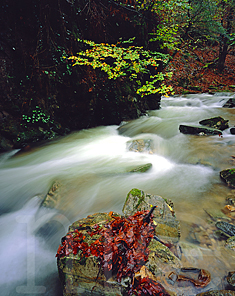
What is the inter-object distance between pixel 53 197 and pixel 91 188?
801 mm

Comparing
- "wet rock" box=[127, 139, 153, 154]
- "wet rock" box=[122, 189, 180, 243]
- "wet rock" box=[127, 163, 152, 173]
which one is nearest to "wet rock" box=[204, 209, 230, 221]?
"wet rock" box=[122, 189, 180, 243]

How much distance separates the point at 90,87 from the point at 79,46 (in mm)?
1458

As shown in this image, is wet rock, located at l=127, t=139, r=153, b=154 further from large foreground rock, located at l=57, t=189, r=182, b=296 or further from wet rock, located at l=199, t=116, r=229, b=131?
large foreground rock, located at l=57, t=189, r=182, b=296

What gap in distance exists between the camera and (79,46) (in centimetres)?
634

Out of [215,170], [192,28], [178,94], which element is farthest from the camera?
[178,94]

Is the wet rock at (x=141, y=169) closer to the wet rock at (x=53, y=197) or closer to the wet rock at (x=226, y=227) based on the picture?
the wet rock at (x=53, y=197)

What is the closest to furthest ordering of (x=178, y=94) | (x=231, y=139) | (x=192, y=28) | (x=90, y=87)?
(x=231, y=139), (x=90, y=87), (x=192, y=28), (x=178, y=94)

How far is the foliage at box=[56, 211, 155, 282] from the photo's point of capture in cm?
180

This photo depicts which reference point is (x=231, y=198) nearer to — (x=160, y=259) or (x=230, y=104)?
(x=160, y=259)

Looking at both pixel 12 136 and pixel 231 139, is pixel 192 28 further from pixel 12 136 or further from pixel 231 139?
pixel 12 136

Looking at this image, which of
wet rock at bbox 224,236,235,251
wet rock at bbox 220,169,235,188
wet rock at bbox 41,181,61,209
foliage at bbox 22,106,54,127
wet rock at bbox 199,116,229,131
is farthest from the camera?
wet rock at bbox 199,116,229,131

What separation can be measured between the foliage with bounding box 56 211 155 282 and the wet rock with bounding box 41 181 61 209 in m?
1.41

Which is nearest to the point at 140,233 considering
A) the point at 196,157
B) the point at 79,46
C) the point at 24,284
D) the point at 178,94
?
the point at 24,284

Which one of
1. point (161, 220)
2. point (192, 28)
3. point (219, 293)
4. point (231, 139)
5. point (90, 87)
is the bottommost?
point (231, 139)
